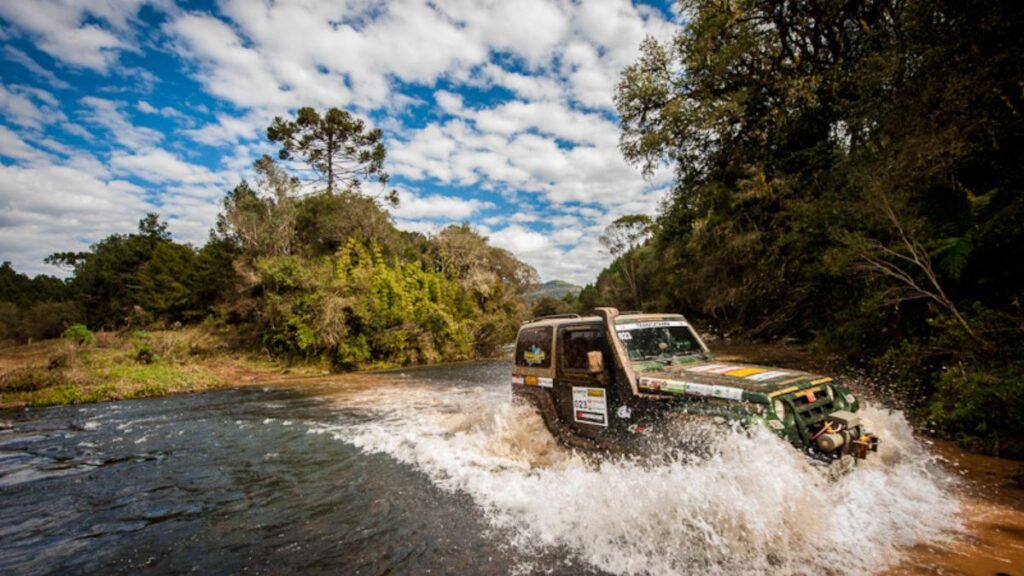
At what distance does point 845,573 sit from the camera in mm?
3344

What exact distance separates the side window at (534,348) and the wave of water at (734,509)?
5.31 feet

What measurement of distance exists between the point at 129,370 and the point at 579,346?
66.0 feet

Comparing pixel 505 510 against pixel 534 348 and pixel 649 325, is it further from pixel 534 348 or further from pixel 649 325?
pixel 649 325

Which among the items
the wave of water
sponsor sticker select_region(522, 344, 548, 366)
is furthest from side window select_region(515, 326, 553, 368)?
the wave of water

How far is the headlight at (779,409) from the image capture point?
416 centimetres

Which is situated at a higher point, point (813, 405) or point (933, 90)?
point (933, 90)

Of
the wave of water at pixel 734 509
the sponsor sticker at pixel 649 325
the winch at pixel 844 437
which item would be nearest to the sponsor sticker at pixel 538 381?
the wave of water at pixel 734 509

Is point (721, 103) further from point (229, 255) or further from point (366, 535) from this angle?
point (229, 255)

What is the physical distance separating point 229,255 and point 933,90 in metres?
39.3

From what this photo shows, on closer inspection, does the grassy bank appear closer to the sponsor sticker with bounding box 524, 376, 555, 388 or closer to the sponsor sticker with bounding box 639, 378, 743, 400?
the sponsor sticker with bounding box 524, 376, 555, 388

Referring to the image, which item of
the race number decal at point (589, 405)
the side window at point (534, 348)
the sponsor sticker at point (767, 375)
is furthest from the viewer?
the side window at point (534, 348)

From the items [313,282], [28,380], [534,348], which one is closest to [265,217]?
[313,282]

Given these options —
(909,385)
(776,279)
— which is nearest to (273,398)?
(909,385)

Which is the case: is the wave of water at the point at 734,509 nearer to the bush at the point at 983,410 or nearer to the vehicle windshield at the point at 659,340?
the bush at the point at 983,410
